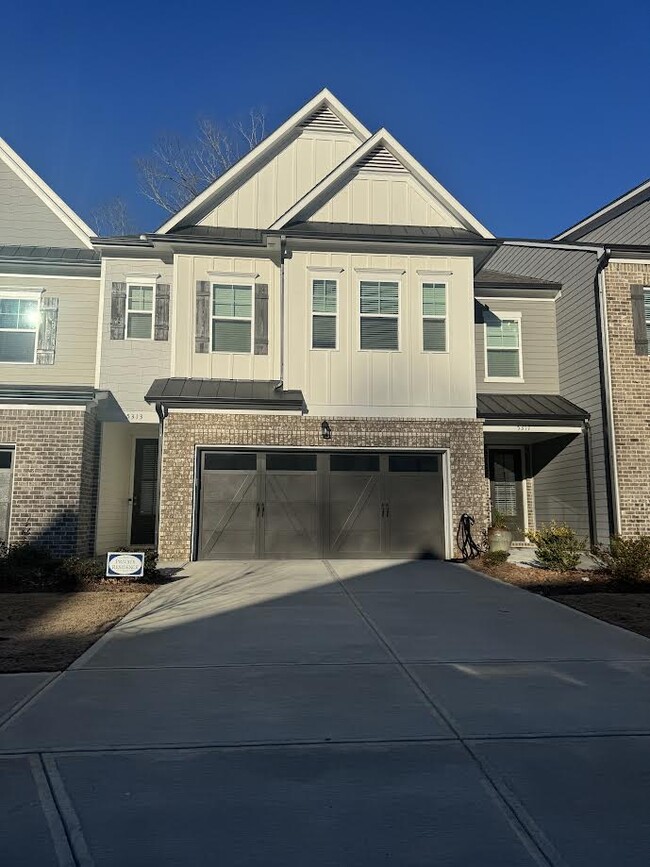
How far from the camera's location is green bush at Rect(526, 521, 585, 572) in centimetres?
1197

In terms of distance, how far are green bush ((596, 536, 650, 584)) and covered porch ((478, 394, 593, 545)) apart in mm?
3886

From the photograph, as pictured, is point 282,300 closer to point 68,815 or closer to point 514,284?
point 514,284

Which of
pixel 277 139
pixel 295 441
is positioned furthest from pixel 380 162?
pixel 295 441

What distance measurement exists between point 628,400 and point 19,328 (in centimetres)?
1309

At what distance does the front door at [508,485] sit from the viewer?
17.4m

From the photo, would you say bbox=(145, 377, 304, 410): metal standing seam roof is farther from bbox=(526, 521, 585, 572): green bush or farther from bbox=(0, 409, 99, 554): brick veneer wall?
bbox=(526, 521, 585, 572): green bush

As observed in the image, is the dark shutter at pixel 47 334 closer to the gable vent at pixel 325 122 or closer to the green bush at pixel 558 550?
the gable vent at pixel 325 122

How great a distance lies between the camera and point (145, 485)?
16922 mm

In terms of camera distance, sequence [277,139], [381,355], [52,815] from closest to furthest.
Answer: [52,815], [381,355], [277,139]

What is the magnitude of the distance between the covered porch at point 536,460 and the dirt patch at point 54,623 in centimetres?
888

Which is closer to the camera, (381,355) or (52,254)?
(381,355)

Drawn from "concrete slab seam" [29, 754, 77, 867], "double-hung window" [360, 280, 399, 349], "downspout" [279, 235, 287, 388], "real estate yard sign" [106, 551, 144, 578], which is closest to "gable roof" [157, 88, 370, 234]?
"downspout" [279, 235, 287, 388]

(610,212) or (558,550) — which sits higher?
(610,212)

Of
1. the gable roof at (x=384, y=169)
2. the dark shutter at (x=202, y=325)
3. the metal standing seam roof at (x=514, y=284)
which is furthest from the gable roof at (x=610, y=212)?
the dark shutter at (x=202, y=325)
